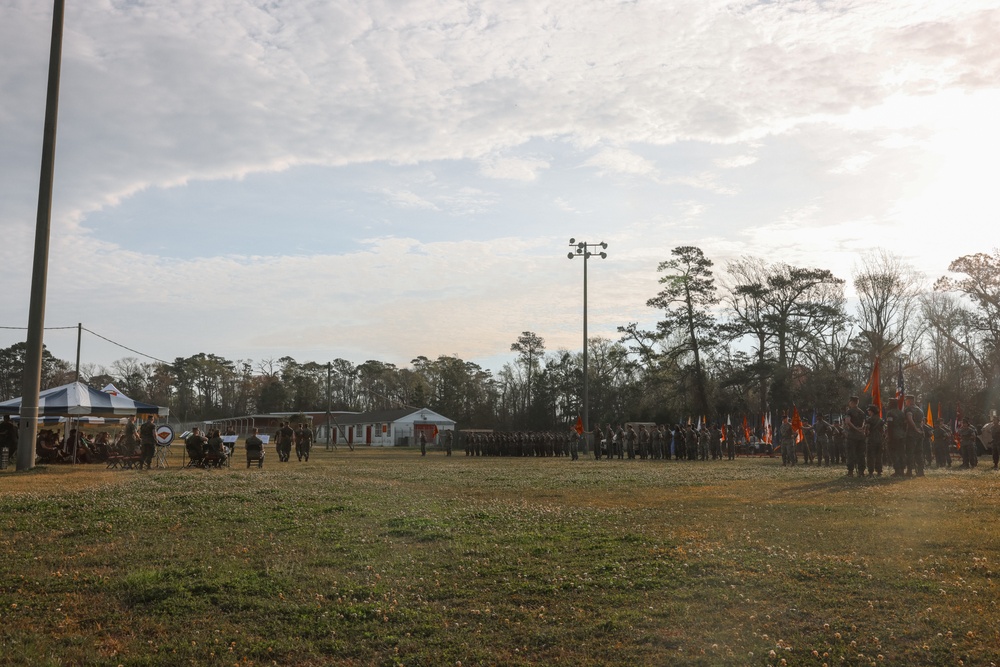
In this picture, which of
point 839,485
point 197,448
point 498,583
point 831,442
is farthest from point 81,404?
point 831,442

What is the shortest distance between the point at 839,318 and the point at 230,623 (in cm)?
5567

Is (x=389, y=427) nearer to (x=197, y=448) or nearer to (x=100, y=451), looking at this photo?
(x=100, y=451)

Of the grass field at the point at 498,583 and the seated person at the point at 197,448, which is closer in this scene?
the grass field at the point at 498,583

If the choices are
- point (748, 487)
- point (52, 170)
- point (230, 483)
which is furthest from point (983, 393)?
point (52, 170)

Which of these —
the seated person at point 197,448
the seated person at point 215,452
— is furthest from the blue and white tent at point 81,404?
the seated person at point 215,452

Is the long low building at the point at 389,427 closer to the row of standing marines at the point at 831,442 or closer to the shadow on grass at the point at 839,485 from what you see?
the row of standing marines at the point at 831,442

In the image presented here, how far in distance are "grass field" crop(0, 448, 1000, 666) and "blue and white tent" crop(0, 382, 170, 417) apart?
14.5 m

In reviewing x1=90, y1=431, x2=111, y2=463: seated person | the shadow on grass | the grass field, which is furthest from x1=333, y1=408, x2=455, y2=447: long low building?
the grass field

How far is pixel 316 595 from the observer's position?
309 inches

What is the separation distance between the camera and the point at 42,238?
22.4 metres

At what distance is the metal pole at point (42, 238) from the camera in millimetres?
22078

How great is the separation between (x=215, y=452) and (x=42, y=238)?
8.33m

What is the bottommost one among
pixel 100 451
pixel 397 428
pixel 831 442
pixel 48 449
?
pixel 100 451

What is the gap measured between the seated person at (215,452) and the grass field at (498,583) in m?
11.8
